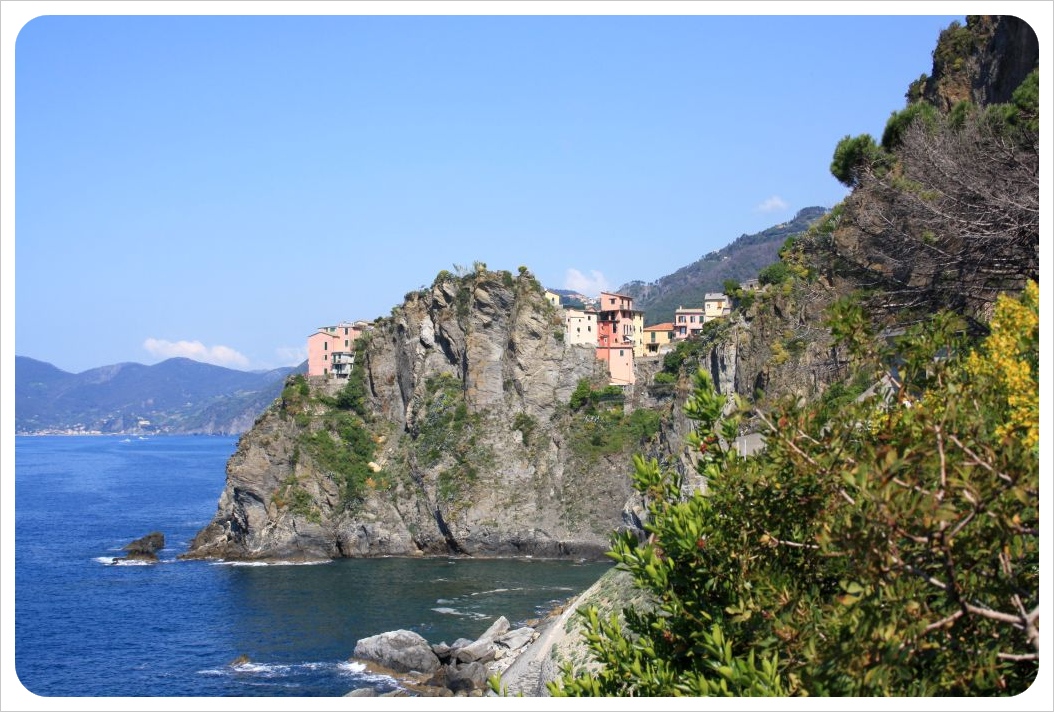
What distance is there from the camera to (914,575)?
599cm

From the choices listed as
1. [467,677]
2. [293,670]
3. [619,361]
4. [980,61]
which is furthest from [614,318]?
[467,677]

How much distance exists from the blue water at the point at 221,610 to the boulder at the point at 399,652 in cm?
85

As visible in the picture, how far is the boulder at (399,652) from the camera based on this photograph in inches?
1272

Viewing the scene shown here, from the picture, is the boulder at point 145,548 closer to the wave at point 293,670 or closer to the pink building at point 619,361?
the wave at point 293,670

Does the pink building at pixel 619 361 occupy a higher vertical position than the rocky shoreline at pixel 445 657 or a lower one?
higher

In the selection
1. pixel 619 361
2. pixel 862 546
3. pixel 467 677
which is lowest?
pixel 467 677

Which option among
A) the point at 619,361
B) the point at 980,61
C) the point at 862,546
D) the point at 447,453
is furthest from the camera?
the point at 619,361

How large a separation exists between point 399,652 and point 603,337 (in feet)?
129

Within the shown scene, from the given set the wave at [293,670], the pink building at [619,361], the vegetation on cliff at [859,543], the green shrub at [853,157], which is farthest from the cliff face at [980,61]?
the pink building at [619,361]

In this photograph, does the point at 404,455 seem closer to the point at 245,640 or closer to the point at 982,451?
the point at 245,640

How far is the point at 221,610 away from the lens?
4138cm

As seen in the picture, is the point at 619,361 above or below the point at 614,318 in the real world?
below

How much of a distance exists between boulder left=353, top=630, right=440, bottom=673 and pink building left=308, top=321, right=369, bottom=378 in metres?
37.2

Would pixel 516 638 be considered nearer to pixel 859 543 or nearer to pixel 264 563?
pixel 264 563
